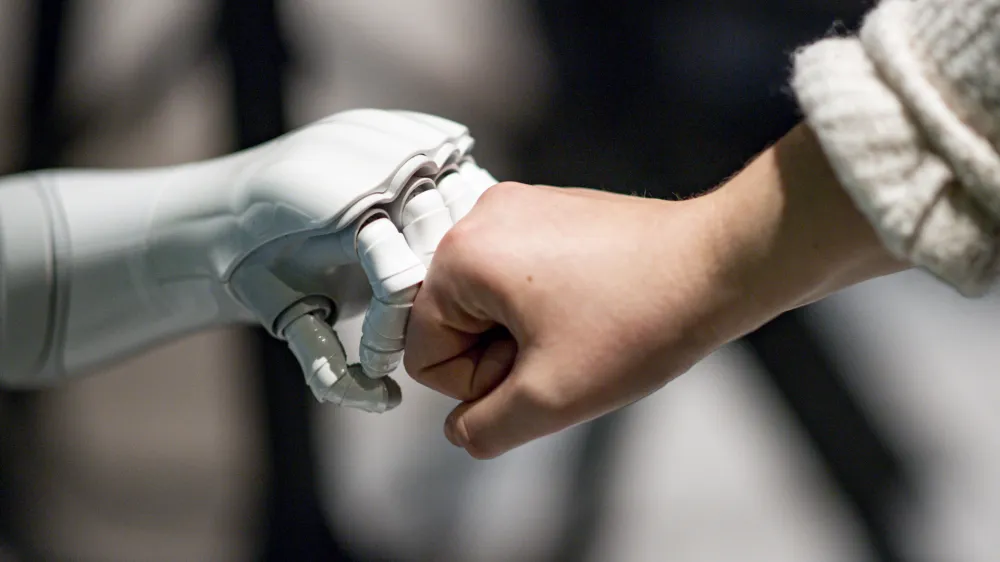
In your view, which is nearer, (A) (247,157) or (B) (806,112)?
(B) (806,112)

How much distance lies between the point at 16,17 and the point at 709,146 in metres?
0.66

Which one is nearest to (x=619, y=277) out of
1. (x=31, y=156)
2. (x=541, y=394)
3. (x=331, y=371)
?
(x=541, y=394)

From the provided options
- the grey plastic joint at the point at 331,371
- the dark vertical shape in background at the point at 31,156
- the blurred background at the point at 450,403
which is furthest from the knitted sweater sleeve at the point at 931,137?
the dark vertical shape in background at the point at 31,156

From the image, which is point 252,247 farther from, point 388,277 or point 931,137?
point 931,137

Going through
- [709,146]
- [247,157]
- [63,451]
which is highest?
[247,157]

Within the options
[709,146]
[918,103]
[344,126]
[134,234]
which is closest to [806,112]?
[918,103]

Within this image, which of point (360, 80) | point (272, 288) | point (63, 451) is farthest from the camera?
point (360, 80)

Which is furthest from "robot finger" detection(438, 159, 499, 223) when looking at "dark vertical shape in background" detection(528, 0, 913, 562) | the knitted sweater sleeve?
"dark vertical shape in background" detection(528, 0, 913, 562)

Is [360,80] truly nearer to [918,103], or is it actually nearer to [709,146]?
[709,146]

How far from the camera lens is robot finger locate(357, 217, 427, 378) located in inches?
16.1

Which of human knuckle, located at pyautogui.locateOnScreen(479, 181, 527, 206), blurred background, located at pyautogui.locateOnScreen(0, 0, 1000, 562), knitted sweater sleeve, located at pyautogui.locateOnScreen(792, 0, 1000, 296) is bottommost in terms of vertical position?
blurred background, located at pyautogui.locateOnScreen(0, 0, 1000, 562)

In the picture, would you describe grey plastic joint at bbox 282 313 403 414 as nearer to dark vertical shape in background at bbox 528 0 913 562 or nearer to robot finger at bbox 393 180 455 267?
robot finger at bbox 393 180 455 267

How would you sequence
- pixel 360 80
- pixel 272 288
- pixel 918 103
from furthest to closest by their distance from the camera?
1. pixel 360 80
2. pixel 272 288
3. pixel 918 103

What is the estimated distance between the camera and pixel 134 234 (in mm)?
502
